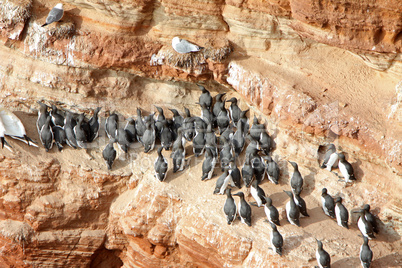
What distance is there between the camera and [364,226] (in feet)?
32.2

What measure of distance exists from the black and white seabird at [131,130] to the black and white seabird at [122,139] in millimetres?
133

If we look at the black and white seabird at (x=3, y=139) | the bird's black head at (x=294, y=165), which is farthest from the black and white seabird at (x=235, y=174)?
the black and white seabird at (x=3, y=139)

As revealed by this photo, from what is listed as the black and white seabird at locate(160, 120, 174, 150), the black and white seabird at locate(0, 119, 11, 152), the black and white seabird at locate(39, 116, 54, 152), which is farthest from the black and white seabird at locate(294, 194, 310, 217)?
the black and white seabird at locate(0, 119, 11, 152)

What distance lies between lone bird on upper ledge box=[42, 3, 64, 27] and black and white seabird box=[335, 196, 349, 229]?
7.53 meters

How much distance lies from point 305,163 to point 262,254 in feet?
8.01

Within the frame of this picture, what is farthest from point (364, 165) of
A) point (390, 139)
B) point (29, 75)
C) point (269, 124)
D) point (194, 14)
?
point (29, 75)

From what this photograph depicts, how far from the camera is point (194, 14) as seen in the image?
11.4 metres

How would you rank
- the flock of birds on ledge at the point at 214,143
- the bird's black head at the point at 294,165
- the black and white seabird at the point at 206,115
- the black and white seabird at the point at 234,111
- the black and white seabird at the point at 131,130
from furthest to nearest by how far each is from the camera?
the black and white seabird at the point at 206,115, the black and white seabird at the point at 234,111, the black and white seabird at the point at 131,130, the bird's black head at the point at 294,165, the flock of birds on ledge at the point at 214,143

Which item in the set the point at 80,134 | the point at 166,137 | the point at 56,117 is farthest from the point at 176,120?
the point at 56,117

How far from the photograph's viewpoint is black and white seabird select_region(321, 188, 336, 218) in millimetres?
10078

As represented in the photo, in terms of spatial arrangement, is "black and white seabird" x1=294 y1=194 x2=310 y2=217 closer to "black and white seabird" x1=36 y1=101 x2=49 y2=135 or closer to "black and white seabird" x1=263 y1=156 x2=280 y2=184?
"black and white seabird" x1=263 y1=156 x2=280 y2=184

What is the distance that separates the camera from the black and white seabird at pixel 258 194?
10227mm

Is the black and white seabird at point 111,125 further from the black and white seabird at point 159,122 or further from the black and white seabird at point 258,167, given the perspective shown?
the black and white seabird at point 258,167

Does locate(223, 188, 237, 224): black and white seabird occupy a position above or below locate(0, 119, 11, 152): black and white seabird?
above
